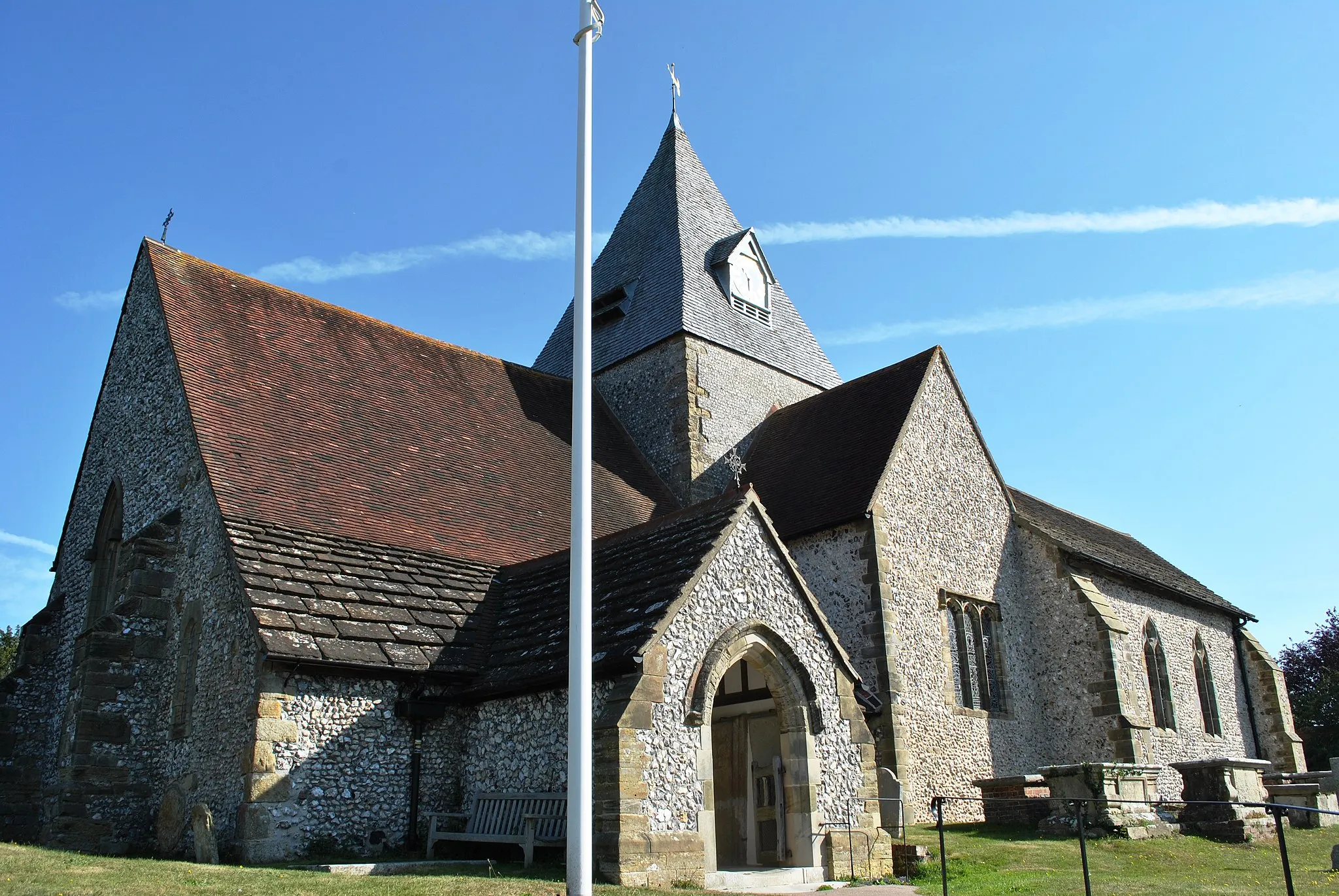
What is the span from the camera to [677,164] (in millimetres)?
27562

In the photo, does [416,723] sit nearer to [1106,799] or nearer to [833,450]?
[1106,799]

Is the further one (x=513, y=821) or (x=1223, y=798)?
(x=1223, y=798)

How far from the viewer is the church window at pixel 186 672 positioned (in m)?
13.6

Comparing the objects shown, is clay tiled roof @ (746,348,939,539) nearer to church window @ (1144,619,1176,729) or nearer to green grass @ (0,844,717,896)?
church window @ (1144,619,1176,729)

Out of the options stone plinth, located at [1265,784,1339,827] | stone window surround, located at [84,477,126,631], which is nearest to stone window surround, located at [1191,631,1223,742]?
stone plinth, located at [1265,784,1339,827]

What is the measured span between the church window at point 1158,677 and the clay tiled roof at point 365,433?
11.3 meters

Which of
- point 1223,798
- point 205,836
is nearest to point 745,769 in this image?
point 1223,798

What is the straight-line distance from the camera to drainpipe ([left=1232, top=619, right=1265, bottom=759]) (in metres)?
26.6

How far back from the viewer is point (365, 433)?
17.2 metres

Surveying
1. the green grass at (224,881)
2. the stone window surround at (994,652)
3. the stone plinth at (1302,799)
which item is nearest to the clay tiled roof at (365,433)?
the green grass at (224,881)

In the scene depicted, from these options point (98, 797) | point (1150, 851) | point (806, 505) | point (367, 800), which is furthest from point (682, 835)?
point (806, 505)

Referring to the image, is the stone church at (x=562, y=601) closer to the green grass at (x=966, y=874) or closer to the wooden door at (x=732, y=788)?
the wooden door at (x=732, y=788)

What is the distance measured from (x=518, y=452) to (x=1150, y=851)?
12.0 metres

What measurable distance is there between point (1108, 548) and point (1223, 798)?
1061 centimetres
